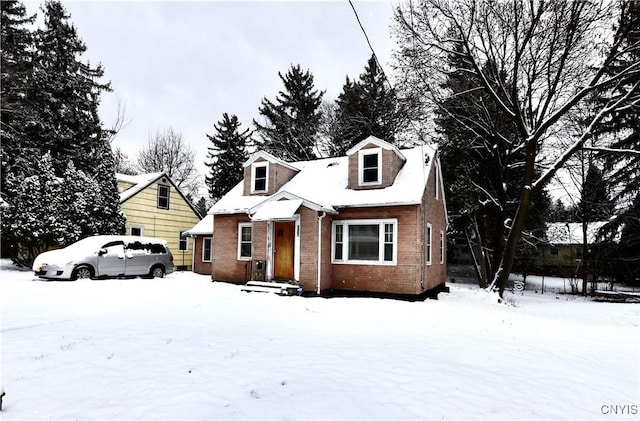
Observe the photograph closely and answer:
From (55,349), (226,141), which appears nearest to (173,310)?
(55,349)

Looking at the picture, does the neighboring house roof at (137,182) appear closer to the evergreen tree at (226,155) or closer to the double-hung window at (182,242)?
the double-hung window at (182,242)

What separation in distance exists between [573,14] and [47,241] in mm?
24355

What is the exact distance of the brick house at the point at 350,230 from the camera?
11977 mm

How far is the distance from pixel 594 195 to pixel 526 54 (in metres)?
13.6

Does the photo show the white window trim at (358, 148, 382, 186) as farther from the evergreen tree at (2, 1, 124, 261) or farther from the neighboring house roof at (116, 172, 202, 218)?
the neighboring house roof at (116, 172, 202, 218)

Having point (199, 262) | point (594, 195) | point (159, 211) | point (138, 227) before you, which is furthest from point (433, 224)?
point (138, 227)

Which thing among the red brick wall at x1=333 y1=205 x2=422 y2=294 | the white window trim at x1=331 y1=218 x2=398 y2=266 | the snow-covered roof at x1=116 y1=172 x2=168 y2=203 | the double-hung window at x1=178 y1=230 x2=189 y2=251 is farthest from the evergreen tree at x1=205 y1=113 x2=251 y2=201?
the red brick wall at x1=333 y1=205 x2=422 y2=294

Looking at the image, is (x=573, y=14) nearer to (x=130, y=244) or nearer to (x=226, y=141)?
(x=130, y=244)

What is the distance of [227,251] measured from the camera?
15016 mm

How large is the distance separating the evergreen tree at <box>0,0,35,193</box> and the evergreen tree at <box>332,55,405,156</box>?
21.3m

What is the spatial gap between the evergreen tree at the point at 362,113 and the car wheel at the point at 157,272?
17262mm

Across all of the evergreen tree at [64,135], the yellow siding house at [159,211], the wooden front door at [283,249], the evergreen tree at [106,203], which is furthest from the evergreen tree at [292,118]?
the wooden front door at [283,249]

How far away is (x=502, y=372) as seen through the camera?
5012mm

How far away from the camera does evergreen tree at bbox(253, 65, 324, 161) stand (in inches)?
1210
